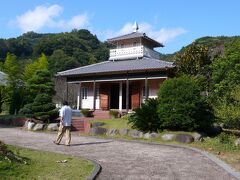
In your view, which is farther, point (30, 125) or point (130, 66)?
point (130, 66)

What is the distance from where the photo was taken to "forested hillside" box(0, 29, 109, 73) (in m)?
63.4

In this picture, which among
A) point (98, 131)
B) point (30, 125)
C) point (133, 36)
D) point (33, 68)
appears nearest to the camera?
point (98, 131)

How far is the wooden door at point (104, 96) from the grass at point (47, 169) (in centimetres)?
2191

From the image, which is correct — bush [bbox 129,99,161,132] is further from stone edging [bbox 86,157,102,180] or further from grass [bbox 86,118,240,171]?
stone edging [bbox 86,157,102,180]

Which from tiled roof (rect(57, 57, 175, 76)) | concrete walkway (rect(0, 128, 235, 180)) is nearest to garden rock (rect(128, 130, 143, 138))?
concrete walkway (rect(0, 128, 235, 180))

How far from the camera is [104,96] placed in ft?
108

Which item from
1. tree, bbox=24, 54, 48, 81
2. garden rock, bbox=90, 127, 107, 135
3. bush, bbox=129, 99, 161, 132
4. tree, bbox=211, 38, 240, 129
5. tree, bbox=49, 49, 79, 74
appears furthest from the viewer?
tree, bbox=49, 49, 79, 74

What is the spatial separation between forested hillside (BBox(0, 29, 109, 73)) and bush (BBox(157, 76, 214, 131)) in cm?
4419

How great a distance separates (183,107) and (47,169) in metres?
9.72

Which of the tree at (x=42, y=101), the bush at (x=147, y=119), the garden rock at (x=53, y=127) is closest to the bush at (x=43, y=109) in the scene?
the tree at (x=42, y=101)

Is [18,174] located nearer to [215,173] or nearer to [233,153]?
[215,173]

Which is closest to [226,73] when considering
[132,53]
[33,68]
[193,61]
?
[193,61]

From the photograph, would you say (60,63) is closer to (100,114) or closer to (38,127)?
(100,114)

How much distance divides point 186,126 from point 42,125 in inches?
367
